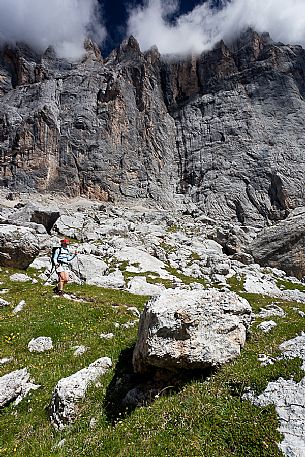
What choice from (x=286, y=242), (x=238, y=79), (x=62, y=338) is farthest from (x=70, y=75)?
(x=62, y=338)

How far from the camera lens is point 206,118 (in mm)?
120062

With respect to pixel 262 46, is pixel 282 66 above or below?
below

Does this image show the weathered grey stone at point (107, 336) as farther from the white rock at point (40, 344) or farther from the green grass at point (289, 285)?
the green grass at point (289, 285)

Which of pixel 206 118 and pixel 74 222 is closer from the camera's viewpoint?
pixel 74 222

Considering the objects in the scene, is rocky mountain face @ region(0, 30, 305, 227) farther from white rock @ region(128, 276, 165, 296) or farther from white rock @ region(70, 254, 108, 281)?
white rock @ region(128, 276, 165, 296)

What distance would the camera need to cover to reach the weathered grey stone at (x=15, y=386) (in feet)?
33.0

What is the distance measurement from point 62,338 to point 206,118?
388ft

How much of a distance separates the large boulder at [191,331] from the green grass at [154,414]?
0.48 m

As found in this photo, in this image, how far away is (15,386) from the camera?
1038cm

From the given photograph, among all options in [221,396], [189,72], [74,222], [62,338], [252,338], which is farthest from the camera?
[189,72]

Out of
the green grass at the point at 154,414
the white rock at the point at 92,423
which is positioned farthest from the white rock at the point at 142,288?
the white rock at the point at 92,423

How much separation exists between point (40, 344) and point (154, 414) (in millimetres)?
7061

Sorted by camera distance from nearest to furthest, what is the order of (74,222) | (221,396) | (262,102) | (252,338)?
(221,396) < (252,338) < (74,222) < (262,102)

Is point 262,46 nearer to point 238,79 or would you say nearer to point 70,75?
point 238,79
